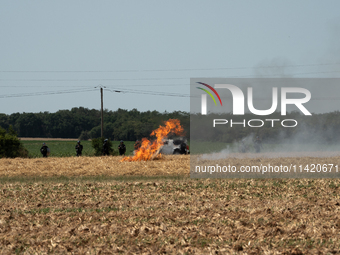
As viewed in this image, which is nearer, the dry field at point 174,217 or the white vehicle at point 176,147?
the dry field at point 174,217

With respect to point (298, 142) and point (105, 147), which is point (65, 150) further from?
point (298, 142)

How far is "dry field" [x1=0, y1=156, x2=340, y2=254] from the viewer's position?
8.70m

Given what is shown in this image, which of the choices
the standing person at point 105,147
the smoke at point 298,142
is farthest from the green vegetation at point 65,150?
the smoke at point 298,142

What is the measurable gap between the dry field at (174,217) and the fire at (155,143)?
10.2m

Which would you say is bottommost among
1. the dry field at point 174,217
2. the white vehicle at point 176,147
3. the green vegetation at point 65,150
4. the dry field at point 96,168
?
the dry field at point 174,217

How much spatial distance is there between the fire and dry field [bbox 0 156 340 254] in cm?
1019

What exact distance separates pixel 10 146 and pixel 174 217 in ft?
103

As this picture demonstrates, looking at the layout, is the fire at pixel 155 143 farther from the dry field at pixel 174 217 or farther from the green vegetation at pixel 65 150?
the green vegetation at pixel 65 150

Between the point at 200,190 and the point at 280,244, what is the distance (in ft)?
27.9

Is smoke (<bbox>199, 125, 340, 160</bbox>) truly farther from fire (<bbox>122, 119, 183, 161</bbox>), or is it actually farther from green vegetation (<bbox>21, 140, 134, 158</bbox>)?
green vegetation (<bbox>21, 140, 134, 158</bbox>)

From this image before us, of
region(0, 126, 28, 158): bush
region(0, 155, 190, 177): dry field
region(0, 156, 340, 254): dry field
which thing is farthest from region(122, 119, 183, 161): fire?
region(0, 126, 28, 158): bush

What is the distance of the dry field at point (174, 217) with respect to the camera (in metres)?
8.70

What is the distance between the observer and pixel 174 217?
11406 mm

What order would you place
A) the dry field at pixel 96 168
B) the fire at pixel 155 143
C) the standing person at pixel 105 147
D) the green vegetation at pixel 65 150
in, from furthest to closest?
the green vegetation at pixel 65 150 → the standing person at pixel 105 147 → the fire at pixel 155 143 → the dry field at pixel 96 168
